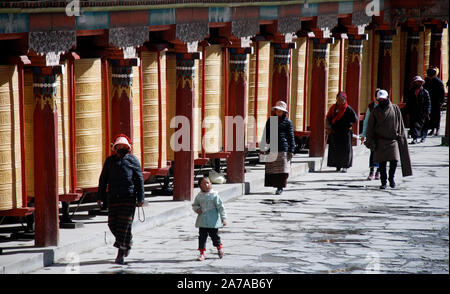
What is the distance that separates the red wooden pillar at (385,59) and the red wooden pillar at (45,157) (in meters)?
12.5

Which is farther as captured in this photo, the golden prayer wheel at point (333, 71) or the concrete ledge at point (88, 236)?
the golden prayer wheel at point (333, 71)

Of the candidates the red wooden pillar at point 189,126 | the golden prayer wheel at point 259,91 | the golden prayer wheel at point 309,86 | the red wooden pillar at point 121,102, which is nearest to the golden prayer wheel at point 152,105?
the red wooden pillar at point 189,126

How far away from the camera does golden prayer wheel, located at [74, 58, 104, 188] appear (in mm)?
15039

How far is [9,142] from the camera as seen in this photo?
13719mm

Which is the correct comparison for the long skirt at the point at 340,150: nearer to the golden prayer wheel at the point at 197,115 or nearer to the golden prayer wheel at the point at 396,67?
the golden prayer wheel at the point at 197,115

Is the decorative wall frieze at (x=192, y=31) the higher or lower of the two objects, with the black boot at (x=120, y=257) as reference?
higher

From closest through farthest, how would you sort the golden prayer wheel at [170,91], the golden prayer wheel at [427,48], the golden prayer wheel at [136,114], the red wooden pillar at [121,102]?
the red wooden pillar at [121,102] → the golden prayer wheel at [136,114] → the golden prayer wheel at [170,91] → the golden prayer wheel at [427,48]

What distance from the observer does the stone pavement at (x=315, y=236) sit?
13.2m

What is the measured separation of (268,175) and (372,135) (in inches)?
66.8

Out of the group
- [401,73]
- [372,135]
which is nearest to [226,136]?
[372,135]

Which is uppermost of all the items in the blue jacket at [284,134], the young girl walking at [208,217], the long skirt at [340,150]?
the blue jacket at [284,134]

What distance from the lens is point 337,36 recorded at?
2261 centimetres

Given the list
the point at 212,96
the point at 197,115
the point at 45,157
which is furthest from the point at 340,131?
the point at 45,157

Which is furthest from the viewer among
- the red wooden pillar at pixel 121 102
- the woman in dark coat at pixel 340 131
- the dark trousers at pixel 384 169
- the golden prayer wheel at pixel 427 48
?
the golden prayer wheel at pixel 427 48
